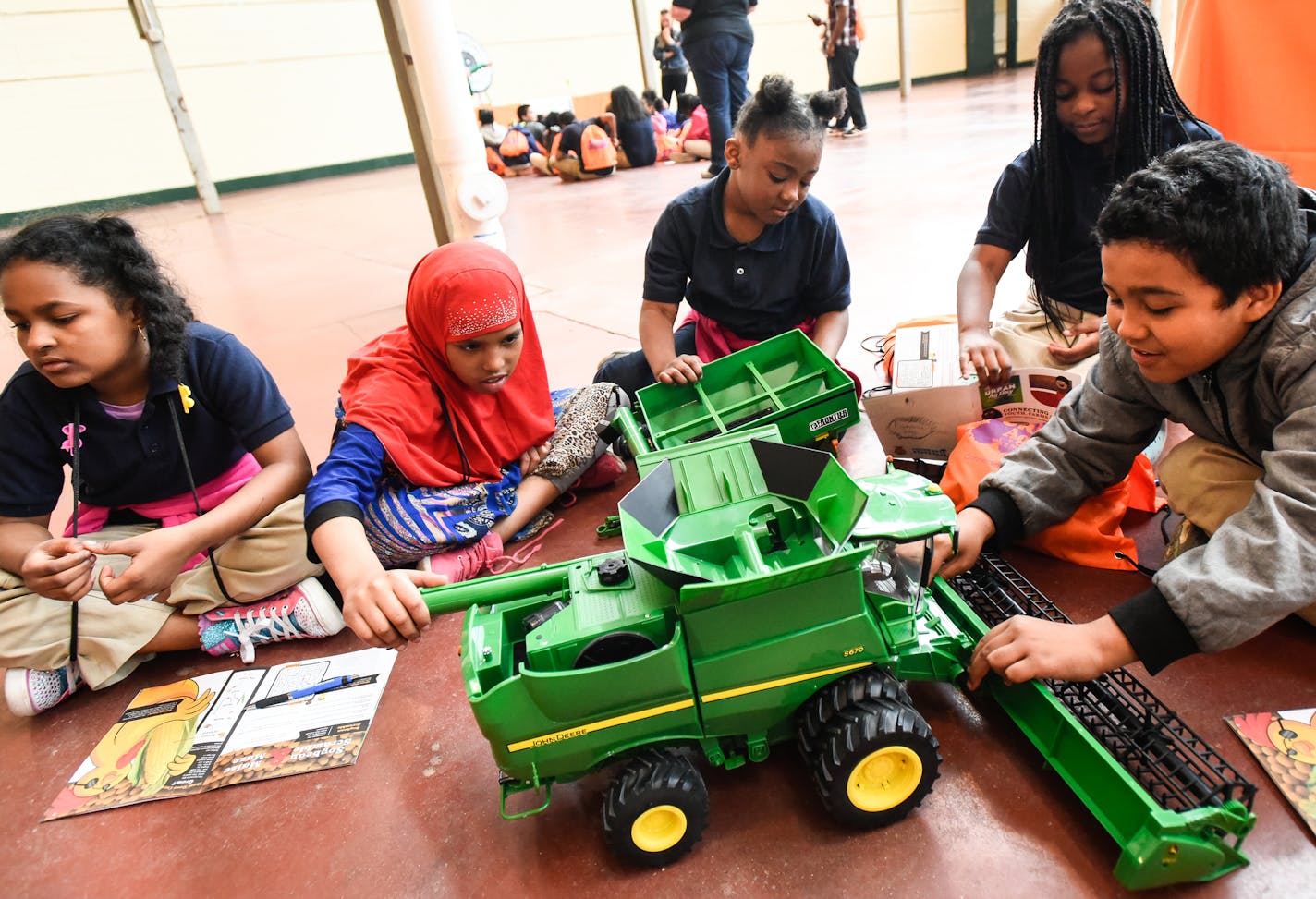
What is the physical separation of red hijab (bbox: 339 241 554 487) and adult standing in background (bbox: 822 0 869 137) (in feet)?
23.5

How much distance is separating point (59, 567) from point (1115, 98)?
2.44 meters

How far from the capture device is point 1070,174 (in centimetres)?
196

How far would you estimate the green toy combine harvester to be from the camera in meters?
1.01

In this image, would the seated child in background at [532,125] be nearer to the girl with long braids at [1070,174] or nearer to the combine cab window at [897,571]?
the girl with long braids at [1070,174]

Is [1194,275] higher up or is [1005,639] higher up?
[1194,275]

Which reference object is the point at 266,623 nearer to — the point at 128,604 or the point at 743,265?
the point at 128,604

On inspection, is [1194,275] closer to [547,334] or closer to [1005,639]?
[1005,639]

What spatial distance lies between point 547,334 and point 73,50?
913 cm

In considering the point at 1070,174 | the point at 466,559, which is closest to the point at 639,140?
the point at 1070,174

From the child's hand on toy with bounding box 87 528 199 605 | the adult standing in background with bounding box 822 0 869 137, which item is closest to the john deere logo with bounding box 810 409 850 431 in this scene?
the child's hand on toy with bounding box 87 528 199 605

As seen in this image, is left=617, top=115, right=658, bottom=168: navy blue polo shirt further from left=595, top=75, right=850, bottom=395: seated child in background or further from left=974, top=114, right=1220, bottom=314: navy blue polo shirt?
left=974, top=114, right=1220, bottom=314: navy blue polo shirt

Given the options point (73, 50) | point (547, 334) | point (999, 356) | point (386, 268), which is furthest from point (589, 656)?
Answer: point (73, 50)

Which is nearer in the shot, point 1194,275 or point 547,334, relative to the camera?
point 1194,275

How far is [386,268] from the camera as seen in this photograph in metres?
5.22
